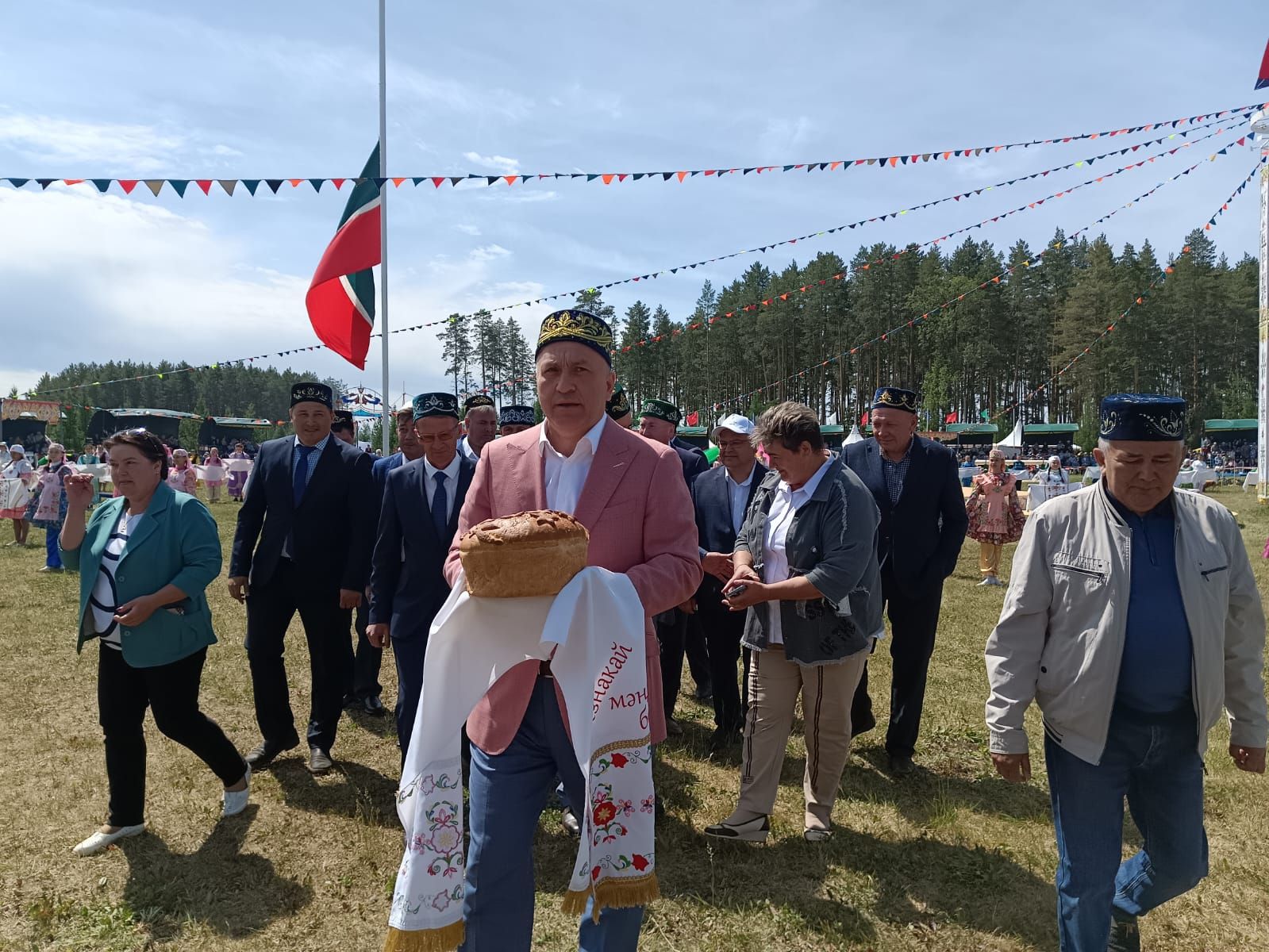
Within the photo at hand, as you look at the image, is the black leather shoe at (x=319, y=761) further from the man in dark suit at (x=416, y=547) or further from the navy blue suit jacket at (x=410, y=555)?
the navy blue suit jacket at (x=410, y=555)

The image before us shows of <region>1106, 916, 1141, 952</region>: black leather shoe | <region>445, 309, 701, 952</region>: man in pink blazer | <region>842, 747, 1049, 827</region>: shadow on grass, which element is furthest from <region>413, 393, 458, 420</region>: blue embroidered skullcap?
<region>1106, 916, 1141, 952</region>: black leather shoe

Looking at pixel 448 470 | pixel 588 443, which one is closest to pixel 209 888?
pixel 448 470

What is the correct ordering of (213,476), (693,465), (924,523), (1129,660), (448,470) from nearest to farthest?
1. (1129,660)
2. (448,470)
3. (924,523)
4. (693,465)
5. (213,476)

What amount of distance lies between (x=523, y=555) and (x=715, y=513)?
3.33 meters

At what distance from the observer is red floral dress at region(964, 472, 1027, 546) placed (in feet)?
35.4

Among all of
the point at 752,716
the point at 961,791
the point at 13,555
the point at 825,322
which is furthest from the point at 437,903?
the point at 825,322

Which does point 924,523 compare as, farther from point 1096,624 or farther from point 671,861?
point 671,861

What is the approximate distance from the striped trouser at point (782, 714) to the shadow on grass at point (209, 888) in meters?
2.06

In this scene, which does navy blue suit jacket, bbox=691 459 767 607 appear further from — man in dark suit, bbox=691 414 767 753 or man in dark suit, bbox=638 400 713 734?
man in dark suit, bbox=638 400 713 734

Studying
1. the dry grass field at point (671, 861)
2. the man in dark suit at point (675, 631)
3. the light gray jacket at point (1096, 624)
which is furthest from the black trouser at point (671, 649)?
the light gray jacket at point (1096, 624)

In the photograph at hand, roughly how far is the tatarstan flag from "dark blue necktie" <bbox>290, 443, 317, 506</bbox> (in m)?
4.90

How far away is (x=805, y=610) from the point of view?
11.6 ft

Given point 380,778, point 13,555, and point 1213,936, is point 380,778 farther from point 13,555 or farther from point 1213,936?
point 13,555

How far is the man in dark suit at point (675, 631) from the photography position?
5.24 metres
